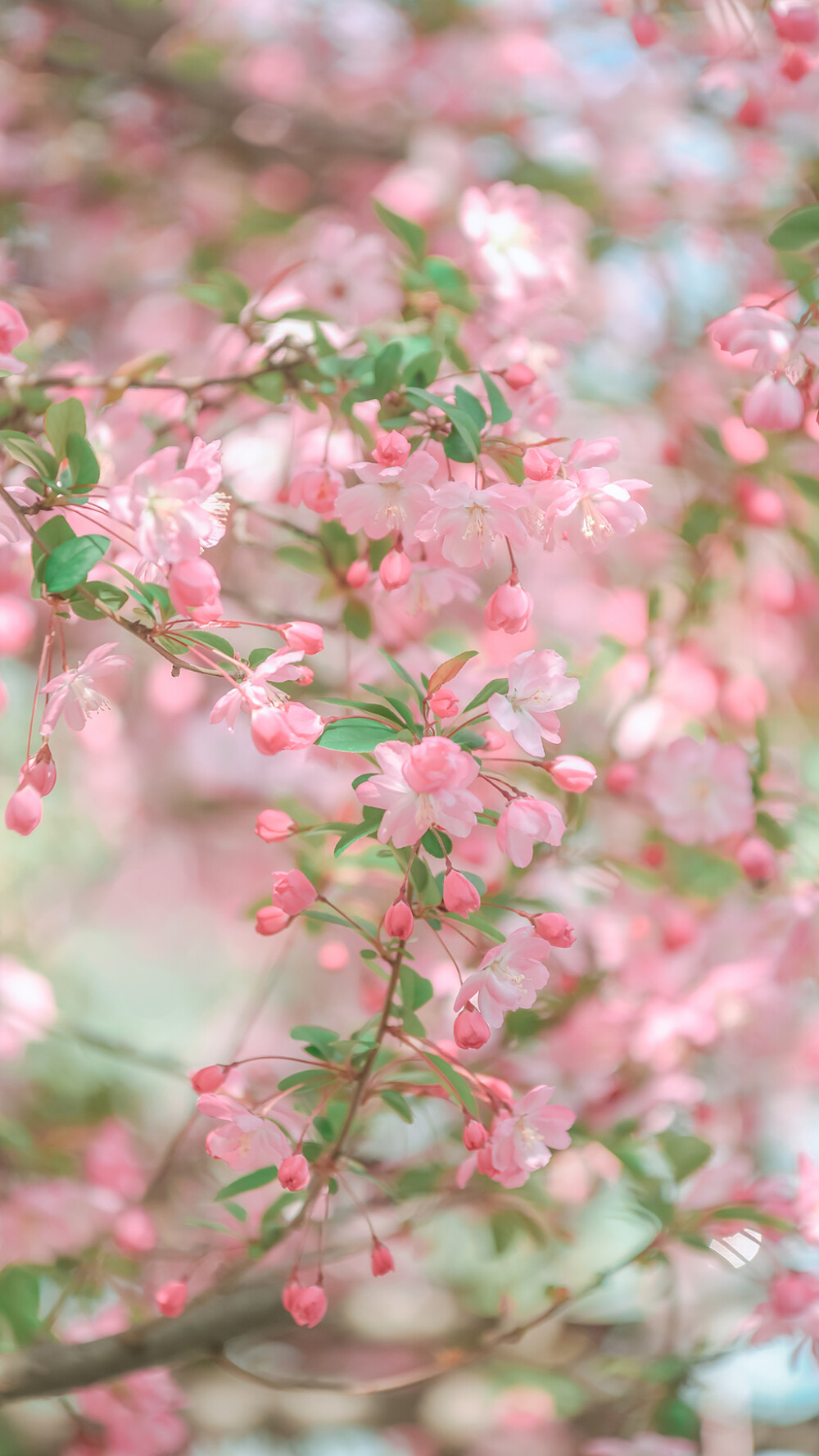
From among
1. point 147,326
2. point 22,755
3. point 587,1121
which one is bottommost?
point 22,755

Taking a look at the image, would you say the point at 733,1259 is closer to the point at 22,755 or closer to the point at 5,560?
the point at 5,560

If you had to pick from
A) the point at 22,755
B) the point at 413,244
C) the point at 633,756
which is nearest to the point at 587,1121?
the point at 633,756

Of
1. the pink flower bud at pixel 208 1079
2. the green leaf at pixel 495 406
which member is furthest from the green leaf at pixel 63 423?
Answer: the pink flower bud at pixel 208 1079

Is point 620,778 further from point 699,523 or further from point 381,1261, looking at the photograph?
point 381,1261

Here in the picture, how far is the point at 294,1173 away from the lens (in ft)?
1.77

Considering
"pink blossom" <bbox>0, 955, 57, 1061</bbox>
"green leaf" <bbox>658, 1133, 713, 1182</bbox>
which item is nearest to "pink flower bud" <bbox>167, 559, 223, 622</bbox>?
"green leaf" <bbox>658, 1133, 713, 1182</bbox>

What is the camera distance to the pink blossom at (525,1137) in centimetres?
57

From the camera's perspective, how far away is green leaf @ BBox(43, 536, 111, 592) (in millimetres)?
500

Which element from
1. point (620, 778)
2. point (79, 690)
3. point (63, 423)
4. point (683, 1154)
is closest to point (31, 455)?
point (63, 423)

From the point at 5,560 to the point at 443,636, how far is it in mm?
363

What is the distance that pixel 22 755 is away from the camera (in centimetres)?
160

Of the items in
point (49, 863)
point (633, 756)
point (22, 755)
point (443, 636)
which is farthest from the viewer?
point (49, 863)

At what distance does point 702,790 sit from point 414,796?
1.70 feet

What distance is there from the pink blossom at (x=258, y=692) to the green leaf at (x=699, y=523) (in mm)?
576
